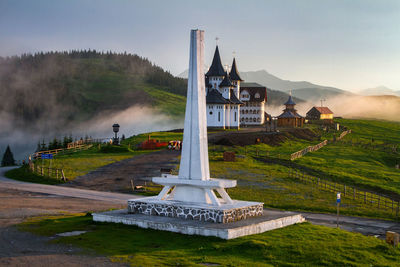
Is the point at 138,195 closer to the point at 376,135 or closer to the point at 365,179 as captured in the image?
the point at 365,179

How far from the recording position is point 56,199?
107ft

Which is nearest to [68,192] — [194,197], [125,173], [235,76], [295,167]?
[125,173]

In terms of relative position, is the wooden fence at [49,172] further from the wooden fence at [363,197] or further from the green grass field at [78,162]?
the wooden fence at [363,197]

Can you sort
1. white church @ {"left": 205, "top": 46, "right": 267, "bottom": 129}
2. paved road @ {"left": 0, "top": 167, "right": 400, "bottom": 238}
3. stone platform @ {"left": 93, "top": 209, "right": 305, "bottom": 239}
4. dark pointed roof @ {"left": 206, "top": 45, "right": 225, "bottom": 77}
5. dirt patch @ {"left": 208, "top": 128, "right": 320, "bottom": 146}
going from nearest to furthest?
stone platform @ {"left": 93, "top": 209, "right": 305, "bottom": 239} → paved road @ {"left": 0, "top": 167, "right": 400, "bottom": 238} → dirt patch @ {"left": 208, "top": 128, "right": 320, "bottom": 146} → white church @ {"left": 205, "top": 46, "right": 267, "bottom": 129} → dark pointed roof @ {"left": 206, "top": 45, "right": 225, "bottom": 77}

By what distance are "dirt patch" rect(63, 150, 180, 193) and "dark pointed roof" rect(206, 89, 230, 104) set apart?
98.5 ft

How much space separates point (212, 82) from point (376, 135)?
48.6 meters

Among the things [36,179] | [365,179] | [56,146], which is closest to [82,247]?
[36,179]

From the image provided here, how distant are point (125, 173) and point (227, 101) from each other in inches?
1778

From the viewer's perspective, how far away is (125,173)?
46.2m

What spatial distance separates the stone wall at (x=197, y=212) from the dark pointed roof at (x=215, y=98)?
65294mm

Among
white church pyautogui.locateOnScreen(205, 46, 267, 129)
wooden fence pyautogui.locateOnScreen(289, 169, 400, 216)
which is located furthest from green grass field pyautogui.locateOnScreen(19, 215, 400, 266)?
white church pyautogui.locateOnScreen(205, 46, 267, 129)

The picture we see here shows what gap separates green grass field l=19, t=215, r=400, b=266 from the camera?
16469mm

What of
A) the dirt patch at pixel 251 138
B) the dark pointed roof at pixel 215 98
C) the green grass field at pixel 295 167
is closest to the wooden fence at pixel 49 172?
the green grass field at pixel 295 167

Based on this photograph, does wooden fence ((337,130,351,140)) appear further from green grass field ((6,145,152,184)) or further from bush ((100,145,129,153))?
green grass field ((6,145,152,184))
